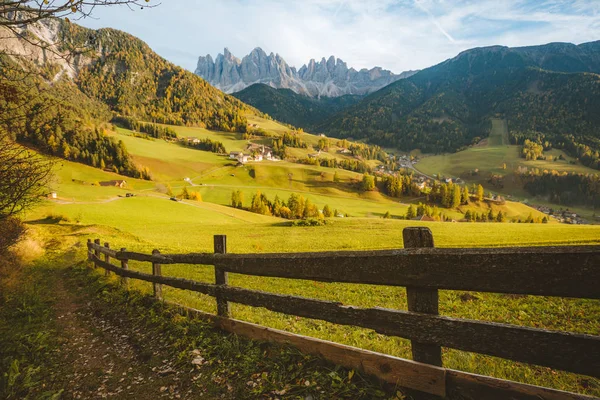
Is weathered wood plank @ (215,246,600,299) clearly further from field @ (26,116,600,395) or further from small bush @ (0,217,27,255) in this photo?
small bush @ (0,217,27,255)

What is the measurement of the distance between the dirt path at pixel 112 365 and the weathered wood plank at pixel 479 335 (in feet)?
8.54

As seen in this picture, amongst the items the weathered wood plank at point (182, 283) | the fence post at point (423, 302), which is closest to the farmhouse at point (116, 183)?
the weathered wood plank at point (182, 283)

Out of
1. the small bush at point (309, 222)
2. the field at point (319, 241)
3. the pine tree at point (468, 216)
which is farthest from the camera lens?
the pine tree at point (468, 216)

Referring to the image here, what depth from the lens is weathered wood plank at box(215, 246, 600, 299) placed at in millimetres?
2662

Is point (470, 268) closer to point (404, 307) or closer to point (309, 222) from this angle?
point (404, 307)

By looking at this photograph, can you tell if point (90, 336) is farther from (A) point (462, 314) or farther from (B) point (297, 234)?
(B) point (297, 234)

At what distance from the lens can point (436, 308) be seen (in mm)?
3607

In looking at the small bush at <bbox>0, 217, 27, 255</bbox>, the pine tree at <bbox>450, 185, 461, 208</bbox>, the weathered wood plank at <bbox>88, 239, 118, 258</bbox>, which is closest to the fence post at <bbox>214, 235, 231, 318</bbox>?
the weathered wood plank at <bbox>88, 239, 118, 258</bbox>

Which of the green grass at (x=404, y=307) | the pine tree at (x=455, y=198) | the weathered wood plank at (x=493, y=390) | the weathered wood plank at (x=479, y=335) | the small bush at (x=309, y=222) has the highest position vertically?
the weathered wood plank at (x=479, y=335)

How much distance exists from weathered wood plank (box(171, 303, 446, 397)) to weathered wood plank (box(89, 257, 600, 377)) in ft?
1.31

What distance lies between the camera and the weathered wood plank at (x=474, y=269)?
2662mm

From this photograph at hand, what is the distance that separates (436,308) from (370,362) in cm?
132

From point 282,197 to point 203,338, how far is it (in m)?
112

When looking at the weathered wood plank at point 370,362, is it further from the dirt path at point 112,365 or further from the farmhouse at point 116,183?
the farmhouse at point 116,183
